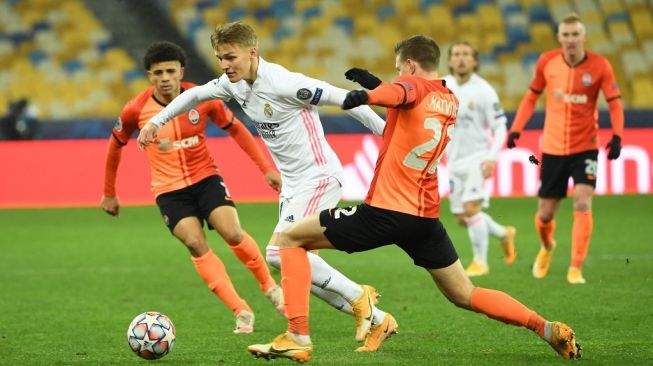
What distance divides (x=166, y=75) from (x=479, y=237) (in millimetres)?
3917

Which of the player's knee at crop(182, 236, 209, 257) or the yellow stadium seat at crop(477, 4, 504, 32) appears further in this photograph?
the yellow stadium seat at crop(477, 4, 504, 32)

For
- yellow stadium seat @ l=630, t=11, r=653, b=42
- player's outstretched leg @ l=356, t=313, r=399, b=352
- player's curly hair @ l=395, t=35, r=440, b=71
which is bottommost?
player's outstretched leg @ l=356, t=313, r=399, b=352

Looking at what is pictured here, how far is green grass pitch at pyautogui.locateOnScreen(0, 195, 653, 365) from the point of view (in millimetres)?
6418

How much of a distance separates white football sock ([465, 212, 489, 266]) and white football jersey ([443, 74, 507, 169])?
1.80 ft

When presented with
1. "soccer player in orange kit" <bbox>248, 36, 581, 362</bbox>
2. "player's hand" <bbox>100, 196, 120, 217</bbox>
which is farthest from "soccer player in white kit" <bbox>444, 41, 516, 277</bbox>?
"soccer player in orange kit" <bbox>248, 36, 581, 362</bbox>

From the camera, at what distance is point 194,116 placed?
7.83m

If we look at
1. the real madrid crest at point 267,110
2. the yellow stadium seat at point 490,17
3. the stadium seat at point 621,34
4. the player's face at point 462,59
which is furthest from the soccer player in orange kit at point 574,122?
the yellow stadium seat at point 490,17

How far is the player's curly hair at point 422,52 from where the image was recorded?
5738 millimetres

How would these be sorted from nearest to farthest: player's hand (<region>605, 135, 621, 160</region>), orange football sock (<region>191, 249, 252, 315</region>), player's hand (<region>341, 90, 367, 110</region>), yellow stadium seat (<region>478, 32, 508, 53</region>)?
player's hand (<region>341, 90, 367, 110</region>) → orange football sock (<region>191, 249, 252, 315</region>) → player's hand (<region>605, 135, 621, 160</region>) → yellow stadium seat (<region>478, 32, 508, 53</region>)

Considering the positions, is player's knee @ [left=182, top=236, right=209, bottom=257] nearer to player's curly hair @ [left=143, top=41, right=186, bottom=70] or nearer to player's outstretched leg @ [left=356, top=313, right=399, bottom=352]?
player's curly hair @ [left=143, top=41, right=186, bottom=70]

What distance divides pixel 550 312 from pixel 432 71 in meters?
2.82

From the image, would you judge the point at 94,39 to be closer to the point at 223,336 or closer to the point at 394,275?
the point at 394,275

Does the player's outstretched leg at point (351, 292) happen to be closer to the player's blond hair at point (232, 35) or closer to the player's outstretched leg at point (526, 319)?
the player's outstretched leg at point (526, 319)

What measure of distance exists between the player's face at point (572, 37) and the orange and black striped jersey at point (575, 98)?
0.46 ft
